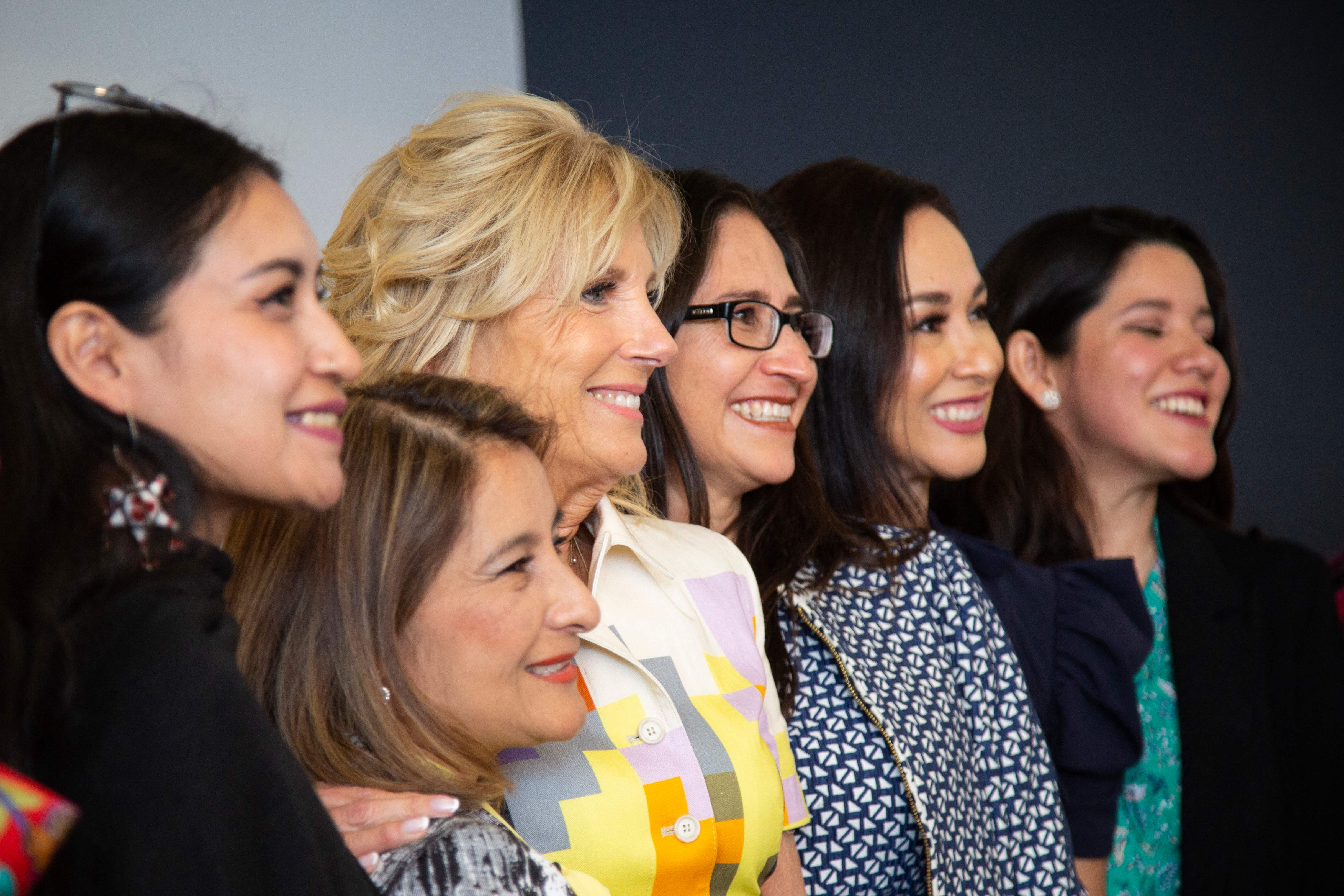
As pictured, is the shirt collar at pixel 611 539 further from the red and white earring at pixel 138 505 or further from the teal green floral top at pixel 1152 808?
the teal green floral top at pixel 1152 808

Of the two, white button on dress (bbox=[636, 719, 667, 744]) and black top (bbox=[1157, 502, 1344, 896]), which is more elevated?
white button on dress (bbox=[636, 719, 667, 744])

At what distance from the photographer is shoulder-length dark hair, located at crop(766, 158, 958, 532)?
2.20 meters

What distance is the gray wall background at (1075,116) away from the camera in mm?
2967

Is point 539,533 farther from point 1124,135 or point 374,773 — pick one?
point 1124,135

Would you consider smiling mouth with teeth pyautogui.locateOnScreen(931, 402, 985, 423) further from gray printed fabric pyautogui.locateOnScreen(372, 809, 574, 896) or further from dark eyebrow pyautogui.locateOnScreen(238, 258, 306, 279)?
dark eyebrow pyautogui.locateOnScreen(238, 258, 306, 279)

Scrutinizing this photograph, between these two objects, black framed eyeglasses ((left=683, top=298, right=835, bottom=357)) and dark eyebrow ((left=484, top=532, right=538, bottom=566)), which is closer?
dark eyebrow ((left=484, top=532, right=538, bottom=566))

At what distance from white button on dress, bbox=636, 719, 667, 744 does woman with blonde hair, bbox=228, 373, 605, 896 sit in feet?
0.53

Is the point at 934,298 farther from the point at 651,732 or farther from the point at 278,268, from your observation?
the point at 278,268

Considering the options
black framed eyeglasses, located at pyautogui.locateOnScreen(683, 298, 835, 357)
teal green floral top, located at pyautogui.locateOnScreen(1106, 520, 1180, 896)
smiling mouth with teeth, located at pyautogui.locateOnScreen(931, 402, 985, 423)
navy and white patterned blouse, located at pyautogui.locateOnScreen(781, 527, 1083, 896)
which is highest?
black framed eyeglasses, located at pyautogui.locateOnScreen(683, 298, 835, 357)

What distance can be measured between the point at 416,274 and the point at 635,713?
25.5 inches

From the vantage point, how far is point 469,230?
1551 mm

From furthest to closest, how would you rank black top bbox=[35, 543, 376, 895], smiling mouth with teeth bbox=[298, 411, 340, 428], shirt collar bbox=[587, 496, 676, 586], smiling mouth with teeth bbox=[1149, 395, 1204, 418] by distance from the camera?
1. smiling mouth with teeth bbox=[1149, 395, 1204, 418]
2. shirt collar bbox=[587, 496, 676, 586]
3. smiling mouth with teeth bbox=[298, 411, 340, 428]
4. black top bbox=[35, 543, 376, 895]

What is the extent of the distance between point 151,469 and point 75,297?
0.14m

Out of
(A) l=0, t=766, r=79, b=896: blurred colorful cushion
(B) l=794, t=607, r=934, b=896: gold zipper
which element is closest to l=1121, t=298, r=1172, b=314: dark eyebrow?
(B) l=794, t=607, r=934, b=896: gold zipper
